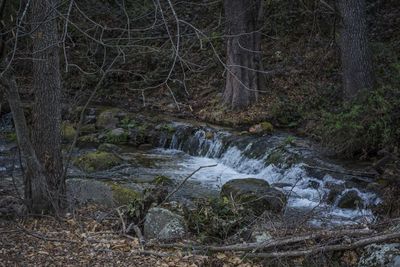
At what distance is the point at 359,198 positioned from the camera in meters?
9.14

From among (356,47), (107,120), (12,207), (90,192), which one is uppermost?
(356,47)

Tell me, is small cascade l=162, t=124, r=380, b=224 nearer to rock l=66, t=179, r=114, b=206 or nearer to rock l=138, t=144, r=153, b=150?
rock l=138, t=144, r=153, b=150

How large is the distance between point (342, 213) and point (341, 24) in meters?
5.45

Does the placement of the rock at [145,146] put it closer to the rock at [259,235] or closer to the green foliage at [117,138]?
the green foliage at [117,138]

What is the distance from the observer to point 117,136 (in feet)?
50.4

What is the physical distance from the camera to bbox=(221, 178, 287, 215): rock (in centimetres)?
857

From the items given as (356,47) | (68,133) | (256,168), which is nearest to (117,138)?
(68,133)

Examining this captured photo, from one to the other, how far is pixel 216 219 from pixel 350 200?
3535 mm

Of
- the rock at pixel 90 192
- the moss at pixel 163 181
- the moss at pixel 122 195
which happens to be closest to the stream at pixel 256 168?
the moss at pixel 163 181

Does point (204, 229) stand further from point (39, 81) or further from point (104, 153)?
point (104, 153)

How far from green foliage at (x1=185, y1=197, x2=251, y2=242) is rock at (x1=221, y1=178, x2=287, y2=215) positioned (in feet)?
3.57

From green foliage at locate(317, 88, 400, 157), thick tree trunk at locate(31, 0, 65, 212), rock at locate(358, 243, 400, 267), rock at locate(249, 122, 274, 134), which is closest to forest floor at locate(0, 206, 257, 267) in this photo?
thick tree trunk at locate(31, 0, 65, 212)

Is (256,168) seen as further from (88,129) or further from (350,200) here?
(88,129)

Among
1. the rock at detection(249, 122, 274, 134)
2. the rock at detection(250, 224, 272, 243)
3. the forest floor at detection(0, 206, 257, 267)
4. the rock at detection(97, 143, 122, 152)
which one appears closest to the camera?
the forest floor at detection(0, 206, 257, 267)
